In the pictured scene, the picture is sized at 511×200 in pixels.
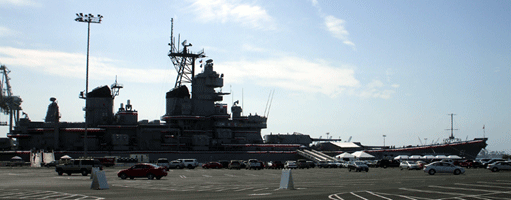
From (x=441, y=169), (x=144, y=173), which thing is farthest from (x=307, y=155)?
(x=144, y=173)

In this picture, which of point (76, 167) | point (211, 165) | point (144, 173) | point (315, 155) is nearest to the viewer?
point (144, 173)

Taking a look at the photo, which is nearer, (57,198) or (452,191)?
(57,198)

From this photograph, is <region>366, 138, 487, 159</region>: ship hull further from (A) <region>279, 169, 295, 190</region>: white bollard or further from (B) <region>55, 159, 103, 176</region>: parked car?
(A) <region>279, 169, 295, 190</region>: white bollard

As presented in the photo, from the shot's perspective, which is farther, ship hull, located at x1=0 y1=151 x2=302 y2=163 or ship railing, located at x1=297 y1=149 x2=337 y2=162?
ship railing, located at x1=297 y1=149 x2=337 y2=162

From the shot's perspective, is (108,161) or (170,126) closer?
(108,161)

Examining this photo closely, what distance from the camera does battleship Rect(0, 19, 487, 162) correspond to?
78.8 meters

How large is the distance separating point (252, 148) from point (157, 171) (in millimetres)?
50275

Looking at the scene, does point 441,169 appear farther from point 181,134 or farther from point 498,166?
point 181,134

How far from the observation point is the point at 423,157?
84.6m

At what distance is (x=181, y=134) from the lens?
287 feet

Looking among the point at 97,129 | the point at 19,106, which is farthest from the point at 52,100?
the point at 19,106

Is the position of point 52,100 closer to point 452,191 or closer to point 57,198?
point 57,198

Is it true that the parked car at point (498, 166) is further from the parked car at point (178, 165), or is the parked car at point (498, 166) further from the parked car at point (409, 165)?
the parked car at point (178, 165)

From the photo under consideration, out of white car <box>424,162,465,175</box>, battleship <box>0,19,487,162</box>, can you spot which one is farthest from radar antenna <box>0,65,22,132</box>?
white car <box>424,162,465,175</box>
